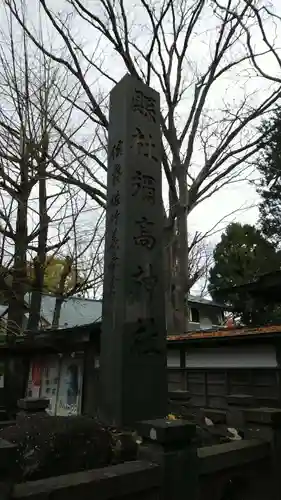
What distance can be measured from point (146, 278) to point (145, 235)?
53 cm

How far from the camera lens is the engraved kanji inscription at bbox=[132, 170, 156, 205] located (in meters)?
5.00

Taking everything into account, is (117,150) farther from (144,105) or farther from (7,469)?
(7,469)

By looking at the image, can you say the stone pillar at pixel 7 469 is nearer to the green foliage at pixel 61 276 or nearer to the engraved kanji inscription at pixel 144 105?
the engraved kanji inscription at pixel 144 105

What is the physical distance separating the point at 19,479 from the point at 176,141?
11939mm

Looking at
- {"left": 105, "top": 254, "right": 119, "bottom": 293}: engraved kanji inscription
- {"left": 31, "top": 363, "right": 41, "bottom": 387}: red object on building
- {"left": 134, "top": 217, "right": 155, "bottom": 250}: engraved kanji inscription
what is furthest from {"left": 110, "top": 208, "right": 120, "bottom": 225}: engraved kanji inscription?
{"left": 31, "top": 363, "right": 41, "bottom": 387}: red object on building

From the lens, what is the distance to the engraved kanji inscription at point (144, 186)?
5.00m

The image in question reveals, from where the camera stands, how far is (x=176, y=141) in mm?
13359

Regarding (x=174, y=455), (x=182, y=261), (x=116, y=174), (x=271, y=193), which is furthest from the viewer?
(x=271, y=193)

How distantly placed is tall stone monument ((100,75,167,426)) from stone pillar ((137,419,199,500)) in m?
1.09

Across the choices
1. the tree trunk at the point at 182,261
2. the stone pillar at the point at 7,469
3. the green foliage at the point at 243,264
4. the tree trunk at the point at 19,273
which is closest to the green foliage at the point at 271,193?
the green foliage at the point at 243,264

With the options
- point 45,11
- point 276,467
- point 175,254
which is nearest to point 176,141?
point 175,254

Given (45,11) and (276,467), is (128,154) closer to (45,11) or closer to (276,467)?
(276,467)

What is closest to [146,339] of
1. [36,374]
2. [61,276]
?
[61,276]

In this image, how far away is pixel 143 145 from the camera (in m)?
5.25
